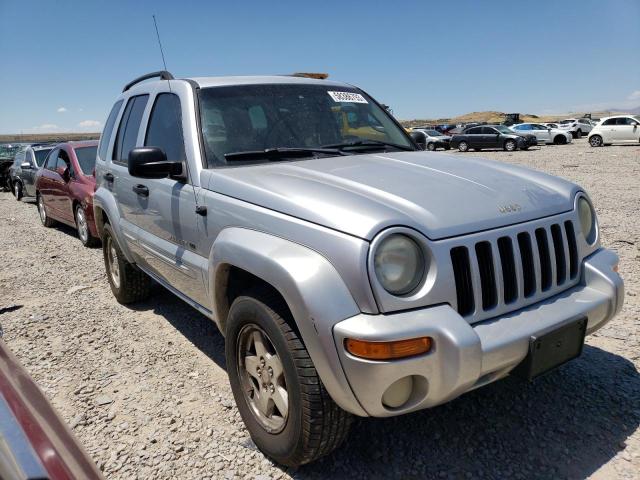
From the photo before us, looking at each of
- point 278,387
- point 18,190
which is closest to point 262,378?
point 278,387

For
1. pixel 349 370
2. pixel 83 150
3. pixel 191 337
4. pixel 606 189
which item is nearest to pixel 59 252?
pixel 83 150

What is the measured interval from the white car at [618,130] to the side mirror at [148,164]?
27829mm

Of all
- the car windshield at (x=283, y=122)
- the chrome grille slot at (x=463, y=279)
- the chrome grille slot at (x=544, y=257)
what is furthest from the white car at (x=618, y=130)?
the chrome grille slot at (x=463, y=279)

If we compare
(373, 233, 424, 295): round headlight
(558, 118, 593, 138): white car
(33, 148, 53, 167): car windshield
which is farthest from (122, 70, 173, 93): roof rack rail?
(558, 118, 593, 138): white car

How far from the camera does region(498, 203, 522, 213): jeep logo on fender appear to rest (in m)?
2.26

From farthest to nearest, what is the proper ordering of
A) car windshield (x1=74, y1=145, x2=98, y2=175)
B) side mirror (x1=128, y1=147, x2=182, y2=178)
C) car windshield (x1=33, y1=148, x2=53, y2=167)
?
car windshield (x1=33, y1=148, x2=53, y2=167) < car windshield (x1=74, y1=145, x2=98, y2=175) < side mirror (x1=128, y1=147, x2=182, y2=178)

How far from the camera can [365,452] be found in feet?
8.28

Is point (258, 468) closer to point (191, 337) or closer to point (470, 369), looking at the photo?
point (470, 369)

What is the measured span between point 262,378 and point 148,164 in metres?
1.39

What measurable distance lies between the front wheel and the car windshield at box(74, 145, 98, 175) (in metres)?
23.5

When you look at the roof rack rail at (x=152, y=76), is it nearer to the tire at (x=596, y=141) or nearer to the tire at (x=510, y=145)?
the tire at (x=510, y=145)

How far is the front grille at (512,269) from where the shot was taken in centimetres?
205

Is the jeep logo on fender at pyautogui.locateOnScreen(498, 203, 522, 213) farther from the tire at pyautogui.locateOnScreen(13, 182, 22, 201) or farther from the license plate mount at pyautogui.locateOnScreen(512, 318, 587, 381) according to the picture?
the tire at pyautogui.locateOnScreen(13, 182, 22, 201)

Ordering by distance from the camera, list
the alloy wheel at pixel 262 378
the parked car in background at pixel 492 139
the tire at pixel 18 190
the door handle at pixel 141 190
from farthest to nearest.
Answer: the parked car in background at pixel 492 139 → the tire at pixel 18 190 → the door handle at pixel 141 190 → the alloy wheel at pixel 262 378
